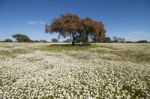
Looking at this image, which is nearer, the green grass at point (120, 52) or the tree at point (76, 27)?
the green grass at point (120, 52)

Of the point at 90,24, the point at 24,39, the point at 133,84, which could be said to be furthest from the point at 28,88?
the point at 24,39

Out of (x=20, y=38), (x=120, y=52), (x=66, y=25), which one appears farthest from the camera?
(x=20, y=38)

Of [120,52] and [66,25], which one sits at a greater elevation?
[66,25]

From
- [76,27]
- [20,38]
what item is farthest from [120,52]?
[20,38]

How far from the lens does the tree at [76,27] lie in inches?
2153

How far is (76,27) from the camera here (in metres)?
54.3

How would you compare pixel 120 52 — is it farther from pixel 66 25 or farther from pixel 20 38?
pixel 20 38

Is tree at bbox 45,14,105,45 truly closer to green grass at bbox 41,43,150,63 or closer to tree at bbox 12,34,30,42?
green grass at bbox 41,43,150,63

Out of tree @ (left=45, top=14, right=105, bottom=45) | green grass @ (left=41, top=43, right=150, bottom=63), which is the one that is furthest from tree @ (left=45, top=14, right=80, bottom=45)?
green grass @ (left=41, top=43, right=150, bottom=63)

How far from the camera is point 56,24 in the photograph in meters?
56.2

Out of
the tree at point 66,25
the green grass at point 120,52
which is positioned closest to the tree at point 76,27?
the tree at point 66,25

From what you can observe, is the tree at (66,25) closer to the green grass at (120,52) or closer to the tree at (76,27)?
the tree at (76,27)

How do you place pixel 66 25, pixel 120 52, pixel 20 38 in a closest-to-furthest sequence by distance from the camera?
pixel 120 52, pixel 66 25, pixel 20 38

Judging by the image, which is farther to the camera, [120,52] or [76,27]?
[76,27]
